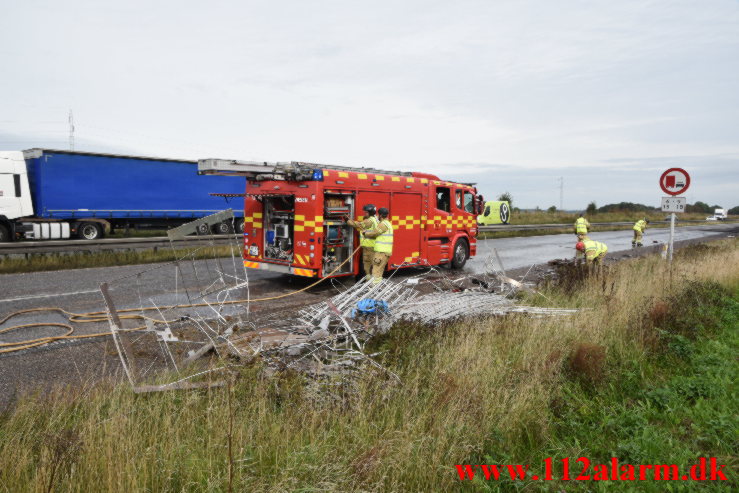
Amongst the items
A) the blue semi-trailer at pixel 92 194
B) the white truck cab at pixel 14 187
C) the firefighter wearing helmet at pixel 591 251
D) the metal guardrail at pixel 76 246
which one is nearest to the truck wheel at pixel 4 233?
the blue semi-trailer at pixel 92 194

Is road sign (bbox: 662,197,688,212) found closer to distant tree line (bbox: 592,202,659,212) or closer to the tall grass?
the tall grass

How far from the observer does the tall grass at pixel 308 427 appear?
265 cm

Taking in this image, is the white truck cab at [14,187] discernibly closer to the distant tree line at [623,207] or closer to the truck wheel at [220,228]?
the truck wheel at [220,228]

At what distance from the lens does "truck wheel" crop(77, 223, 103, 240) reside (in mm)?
17672

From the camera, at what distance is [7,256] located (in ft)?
38.7

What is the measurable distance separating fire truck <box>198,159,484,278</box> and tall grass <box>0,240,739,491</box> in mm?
4458

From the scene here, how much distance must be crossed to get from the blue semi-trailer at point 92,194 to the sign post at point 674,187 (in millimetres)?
12650

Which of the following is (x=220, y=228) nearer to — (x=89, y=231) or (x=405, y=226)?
(x=89, y=231)

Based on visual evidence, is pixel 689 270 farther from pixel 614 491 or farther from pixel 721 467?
pixel 614 491

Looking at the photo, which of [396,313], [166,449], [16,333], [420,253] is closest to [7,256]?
[16,333]

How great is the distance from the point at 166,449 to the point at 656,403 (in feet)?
13.6

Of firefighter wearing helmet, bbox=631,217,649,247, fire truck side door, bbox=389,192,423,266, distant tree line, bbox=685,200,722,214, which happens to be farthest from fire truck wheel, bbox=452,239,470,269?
distant tree line, bbox=685,200,722,214

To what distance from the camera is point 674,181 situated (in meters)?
10.2

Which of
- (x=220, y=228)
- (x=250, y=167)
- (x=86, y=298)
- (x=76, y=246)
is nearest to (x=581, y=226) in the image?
(x=250, y=167)
